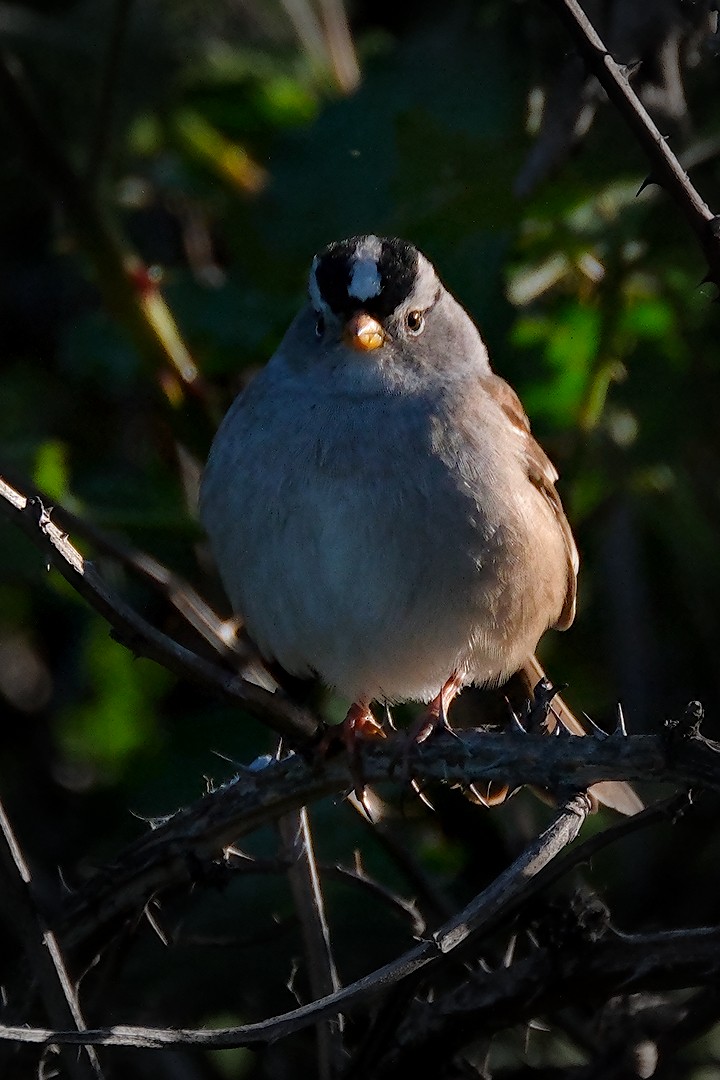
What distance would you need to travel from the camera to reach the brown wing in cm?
349

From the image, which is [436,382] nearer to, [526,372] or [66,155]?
[526,372]

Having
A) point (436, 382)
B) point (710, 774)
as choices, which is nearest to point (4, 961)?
point (436, 382)

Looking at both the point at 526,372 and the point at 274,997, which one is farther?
the point at 526,372

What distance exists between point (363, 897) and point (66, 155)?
2.05m

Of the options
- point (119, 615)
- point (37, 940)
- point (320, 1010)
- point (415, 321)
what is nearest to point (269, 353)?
point (415, 321)

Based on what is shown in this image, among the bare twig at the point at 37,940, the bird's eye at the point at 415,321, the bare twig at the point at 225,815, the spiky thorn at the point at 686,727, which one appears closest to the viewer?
the spiky thorn at the point at 686,727

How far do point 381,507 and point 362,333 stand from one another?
0.41 meters

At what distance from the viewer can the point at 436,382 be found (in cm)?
338

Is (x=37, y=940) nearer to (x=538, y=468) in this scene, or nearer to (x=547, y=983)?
(x=547, y=983)

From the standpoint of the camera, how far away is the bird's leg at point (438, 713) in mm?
2902

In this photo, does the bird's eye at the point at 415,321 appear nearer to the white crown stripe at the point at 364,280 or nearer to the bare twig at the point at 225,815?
the white crown stripe at the point at 364,280

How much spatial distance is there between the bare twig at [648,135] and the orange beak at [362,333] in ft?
3.35

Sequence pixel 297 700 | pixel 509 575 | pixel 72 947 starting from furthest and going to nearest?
pixel 297 700, pixel 509 575, pixel 72 947

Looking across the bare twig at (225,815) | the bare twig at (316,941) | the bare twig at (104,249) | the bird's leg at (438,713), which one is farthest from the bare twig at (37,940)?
the bare twig at (104,249)
